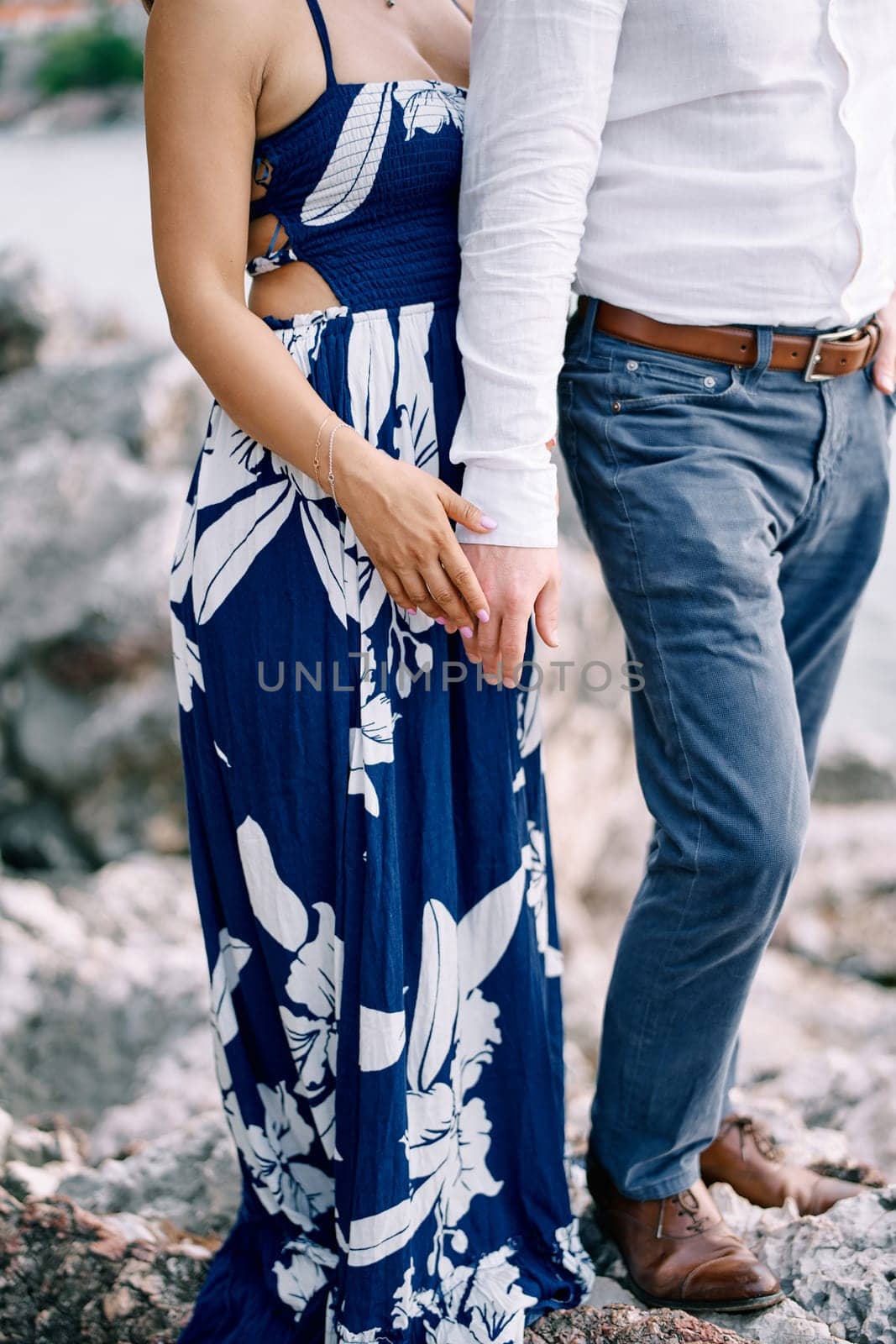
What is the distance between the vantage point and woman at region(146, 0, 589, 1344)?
125cm

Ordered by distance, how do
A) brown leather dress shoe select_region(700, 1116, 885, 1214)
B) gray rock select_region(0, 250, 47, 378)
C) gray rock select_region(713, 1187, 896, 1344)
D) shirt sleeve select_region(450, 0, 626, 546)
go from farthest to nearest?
gray rock select_region(0, 250, 47, 378) < brown leather dress shoe select_region(700, 1116, 885, 1214) < gray rock select_region(713, 1187, 896, 1344) < shirt sleeve select_region(450, 0, 626, 546)

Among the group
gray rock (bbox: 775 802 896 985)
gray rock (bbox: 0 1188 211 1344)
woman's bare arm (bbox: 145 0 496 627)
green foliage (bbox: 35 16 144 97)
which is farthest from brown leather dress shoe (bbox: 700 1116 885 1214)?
green foliage (bbox: 35 16 144 97)

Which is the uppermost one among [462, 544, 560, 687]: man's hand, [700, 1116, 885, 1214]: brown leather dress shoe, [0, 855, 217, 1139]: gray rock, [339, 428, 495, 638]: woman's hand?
[339, 428, 495, 638]: woman's hand

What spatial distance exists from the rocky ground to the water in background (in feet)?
3.17

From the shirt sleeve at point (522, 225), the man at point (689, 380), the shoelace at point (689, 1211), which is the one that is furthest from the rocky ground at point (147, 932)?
the shirt sleeve at point (522, 225)

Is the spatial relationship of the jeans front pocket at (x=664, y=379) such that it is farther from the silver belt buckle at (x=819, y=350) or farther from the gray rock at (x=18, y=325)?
the gray rock at (x=18, y=325)

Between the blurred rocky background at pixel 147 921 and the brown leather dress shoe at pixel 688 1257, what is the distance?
0.14 ft

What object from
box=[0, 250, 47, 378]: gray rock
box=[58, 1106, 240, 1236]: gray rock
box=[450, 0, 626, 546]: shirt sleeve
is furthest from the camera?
box=[0, 250, 47, 378]: gray rock

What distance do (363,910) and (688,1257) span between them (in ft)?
2.21

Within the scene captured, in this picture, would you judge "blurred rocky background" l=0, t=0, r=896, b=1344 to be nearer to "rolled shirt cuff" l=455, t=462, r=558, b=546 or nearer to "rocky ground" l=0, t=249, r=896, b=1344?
"rocky ground" l=0, t=249, r=896, b=1344

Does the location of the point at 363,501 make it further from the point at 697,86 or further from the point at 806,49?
the point at 806,49

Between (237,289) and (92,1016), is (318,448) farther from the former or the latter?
(92,1016)

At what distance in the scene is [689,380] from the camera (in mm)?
1322

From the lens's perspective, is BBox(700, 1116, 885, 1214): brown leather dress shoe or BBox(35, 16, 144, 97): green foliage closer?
BBox(700, 1116, 885, 1214): brown leather dress shoe
